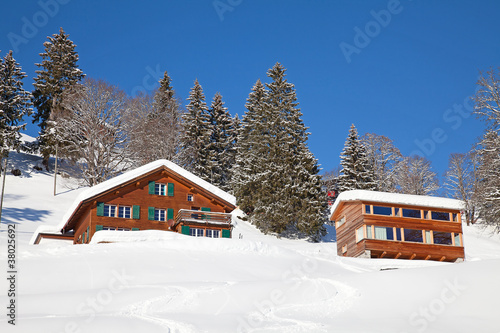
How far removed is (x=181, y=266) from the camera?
23703 millimetres

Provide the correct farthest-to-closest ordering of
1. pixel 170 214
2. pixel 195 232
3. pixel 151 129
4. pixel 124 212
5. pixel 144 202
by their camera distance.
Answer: pixel 151 129 < pixel 170 214 < pixel 144 202 < pixel 195 232 < pixel 124 212

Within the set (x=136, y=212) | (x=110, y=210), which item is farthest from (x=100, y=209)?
(x=136, y=212)

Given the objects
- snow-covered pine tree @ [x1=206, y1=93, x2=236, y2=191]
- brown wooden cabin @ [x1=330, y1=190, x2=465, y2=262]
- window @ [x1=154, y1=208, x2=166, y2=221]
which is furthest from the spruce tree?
window @ [x1=154, y1=208, x2=166, y2=221]

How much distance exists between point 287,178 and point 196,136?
42.9ft

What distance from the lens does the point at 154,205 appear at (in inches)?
1486

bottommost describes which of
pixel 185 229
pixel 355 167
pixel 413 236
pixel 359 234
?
pixel 413 236

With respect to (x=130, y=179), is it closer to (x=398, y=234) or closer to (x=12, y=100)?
(x=398, y=234)

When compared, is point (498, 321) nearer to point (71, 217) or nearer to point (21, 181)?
point (71, 217)

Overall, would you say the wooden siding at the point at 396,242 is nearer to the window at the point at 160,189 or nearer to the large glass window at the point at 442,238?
the large glass window at the point at 442,238

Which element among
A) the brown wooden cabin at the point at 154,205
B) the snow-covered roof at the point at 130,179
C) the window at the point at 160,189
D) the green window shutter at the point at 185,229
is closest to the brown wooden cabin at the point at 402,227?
the brown wooden cabin at the point at 154,205

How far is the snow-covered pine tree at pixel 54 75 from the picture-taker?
60.3 meters

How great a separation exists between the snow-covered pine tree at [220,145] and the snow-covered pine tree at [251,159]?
1.70 metres

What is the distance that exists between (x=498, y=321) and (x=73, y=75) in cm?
5596

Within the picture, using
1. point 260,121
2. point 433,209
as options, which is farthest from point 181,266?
point 260,121
